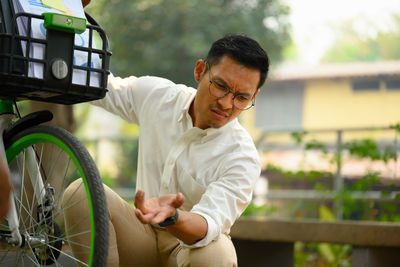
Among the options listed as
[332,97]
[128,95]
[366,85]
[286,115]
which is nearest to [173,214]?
[128,95]

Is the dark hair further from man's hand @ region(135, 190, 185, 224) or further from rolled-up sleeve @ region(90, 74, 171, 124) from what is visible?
man's hand @ region(135, 190, 185, 224)

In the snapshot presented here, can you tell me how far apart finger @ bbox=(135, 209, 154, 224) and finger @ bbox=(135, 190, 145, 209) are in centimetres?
2

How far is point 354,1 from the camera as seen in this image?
40875 millimetres

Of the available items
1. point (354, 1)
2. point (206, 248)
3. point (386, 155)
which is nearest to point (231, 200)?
point (206, 248)

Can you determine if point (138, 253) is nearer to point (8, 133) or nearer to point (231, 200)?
point (231, 200)

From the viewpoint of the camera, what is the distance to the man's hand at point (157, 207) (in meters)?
1.83

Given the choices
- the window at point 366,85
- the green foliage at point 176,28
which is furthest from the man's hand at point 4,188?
the window at point 366,85

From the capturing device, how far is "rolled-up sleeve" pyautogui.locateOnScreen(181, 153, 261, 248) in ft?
7.42

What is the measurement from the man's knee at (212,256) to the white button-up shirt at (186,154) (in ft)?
0.10

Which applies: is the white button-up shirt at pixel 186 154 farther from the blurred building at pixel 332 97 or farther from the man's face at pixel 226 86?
the blurred building at pixel 332 97

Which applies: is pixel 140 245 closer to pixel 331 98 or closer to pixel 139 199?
pixel 139 199

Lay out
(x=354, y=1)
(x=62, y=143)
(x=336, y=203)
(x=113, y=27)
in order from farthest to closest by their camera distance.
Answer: (x=354, y=1) → (x=113, y=27) → (x=336, y=203) → (x=62, y=143)

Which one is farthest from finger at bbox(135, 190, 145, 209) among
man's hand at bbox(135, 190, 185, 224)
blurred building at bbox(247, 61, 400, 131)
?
blurred building at bbox(247, 61, 400, 131)

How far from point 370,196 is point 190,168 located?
8.75ft
